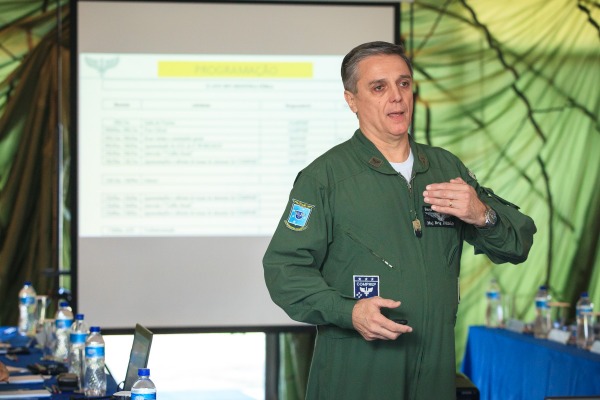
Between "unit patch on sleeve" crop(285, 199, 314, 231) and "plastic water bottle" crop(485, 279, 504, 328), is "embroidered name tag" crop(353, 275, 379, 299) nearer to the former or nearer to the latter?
"unit patch on sleeve" crop(285, 199, 314, 231)

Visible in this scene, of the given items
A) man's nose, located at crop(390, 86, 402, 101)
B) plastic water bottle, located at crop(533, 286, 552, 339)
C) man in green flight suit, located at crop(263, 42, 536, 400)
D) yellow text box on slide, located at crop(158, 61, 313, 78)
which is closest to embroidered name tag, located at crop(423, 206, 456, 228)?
man in green flight suit, located at crop(263, 42, 536, 400)

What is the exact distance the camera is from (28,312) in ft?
17.0

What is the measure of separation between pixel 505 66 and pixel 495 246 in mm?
4225

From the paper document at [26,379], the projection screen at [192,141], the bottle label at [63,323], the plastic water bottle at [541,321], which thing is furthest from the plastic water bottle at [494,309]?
the paper document at [26,379]

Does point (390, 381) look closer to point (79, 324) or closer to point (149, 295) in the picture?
point (79, 324)

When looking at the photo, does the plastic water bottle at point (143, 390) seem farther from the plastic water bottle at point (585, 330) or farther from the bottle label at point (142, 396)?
the plastic water bottle at point (585, 330)

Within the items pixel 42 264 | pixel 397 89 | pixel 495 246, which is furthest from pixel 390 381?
pixel 42 264

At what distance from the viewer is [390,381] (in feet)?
7.14

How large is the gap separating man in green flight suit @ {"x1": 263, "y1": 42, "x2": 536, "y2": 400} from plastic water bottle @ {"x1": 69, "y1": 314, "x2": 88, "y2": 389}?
4.66ft

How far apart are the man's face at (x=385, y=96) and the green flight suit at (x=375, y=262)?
6cm

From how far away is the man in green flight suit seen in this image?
2178 mm

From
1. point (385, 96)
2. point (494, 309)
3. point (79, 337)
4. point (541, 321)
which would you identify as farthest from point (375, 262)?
point (494, 309)

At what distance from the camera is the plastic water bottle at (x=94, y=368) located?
3.17 m

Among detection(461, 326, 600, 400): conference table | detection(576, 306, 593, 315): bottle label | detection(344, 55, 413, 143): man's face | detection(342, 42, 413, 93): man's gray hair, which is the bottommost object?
detection(461, 326, 600, 400): conference table
